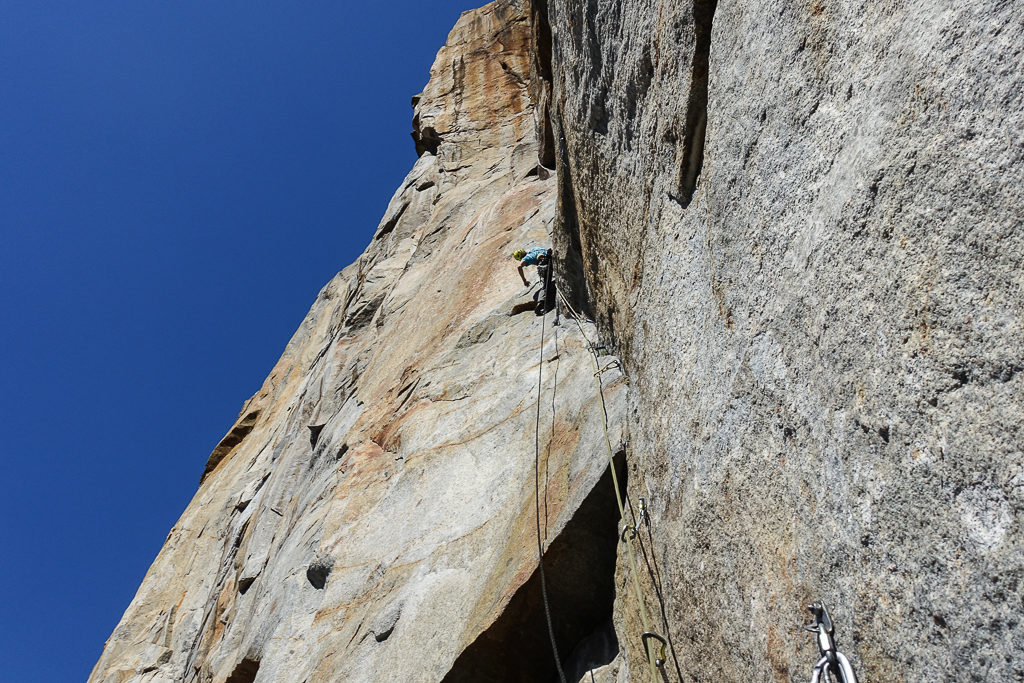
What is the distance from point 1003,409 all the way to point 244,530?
13.0 m

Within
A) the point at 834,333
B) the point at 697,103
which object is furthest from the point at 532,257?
the point at 834,333

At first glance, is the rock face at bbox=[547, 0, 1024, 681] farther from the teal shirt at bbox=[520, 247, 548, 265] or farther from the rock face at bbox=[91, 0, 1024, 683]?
the teal shirt at bbox=[520, 247, 548, 265]

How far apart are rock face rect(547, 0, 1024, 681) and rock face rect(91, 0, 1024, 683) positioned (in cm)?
1

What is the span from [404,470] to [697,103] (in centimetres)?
543

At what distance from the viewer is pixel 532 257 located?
932cm

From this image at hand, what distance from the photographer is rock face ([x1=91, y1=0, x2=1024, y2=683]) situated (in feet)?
7.34

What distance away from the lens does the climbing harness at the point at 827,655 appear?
256cm

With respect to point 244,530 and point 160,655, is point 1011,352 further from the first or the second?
point 160,655

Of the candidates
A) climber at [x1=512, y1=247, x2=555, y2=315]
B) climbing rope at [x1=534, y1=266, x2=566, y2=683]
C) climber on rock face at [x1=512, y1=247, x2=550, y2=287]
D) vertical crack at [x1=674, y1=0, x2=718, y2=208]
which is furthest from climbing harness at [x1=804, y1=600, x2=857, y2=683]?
climber on rock face at [x1=512, y1=247, x2=550, y2=287]

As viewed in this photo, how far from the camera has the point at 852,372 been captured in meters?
2.69

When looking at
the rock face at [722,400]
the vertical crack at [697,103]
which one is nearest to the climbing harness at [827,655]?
the rock face at [722,400]

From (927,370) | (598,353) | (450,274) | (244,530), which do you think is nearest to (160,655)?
(244,530)

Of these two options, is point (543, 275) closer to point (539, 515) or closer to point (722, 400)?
point (539, 515)

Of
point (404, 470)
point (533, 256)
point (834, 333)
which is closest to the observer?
point (834, 333)
